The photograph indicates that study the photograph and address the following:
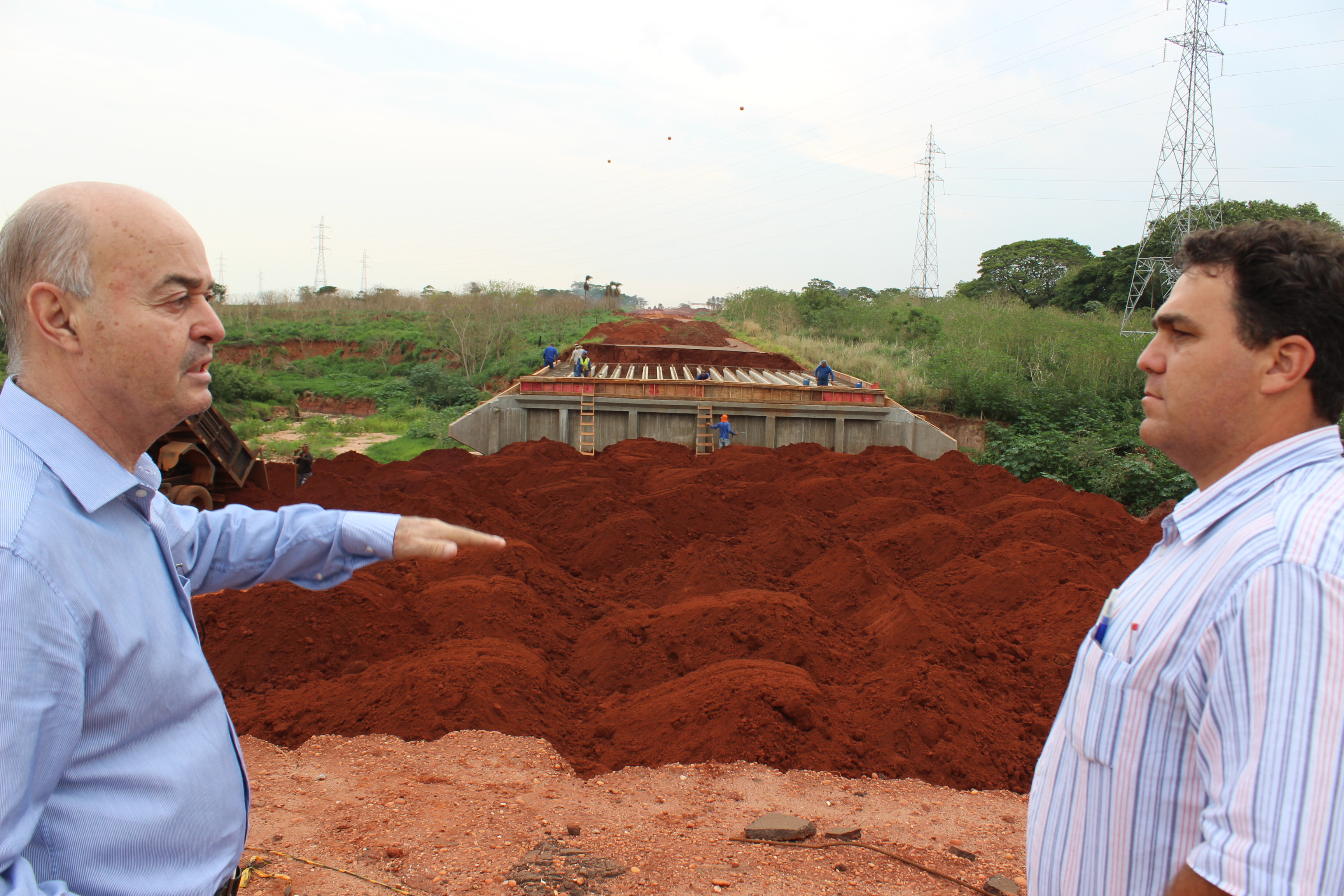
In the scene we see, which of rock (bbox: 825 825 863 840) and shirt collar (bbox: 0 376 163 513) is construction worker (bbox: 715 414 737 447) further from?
shirt collar (bbox: 0 376 163 513)

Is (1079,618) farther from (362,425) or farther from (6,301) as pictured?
(362,425)

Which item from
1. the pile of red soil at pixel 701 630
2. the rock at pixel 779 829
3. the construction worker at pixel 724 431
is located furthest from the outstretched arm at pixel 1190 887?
the construction worker at pixel 724 431

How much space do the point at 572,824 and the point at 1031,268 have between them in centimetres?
5856

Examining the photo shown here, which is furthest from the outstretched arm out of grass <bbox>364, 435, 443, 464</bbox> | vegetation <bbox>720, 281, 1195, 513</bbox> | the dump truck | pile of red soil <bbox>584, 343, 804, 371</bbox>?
pile of red soil <bbox>584, 343, 804, 371</bbox>

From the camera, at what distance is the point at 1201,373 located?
162cm

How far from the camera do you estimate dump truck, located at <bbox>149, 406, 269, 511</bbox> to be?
9750mm

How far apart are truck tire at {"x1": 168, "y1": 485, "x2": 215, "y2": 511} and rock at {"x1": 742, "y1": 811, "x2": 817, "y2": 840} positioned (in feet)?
25.1

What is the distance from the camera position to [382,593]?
7766 mm

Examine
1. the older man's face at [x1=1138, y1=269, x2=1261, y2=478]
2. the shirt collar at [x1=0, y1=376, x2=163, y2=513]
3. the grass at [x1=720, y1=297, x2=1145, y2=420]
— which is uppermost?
the grass at [x1=720, y1=297, x2=1145, y2=420]

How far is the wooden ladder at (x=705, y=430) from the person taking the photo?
17500mm

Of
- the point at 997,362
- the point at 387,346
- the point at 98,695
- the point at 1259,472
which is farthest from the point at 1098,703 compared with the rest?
the point at 387,346

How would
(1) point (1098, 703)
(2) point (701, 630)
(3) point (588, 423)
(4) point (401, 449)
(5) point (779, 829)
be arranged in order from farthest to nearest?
(4) point (401, 449) < (3) point (588, 423) < (2) point (701, 630) < (5) point (779, 829) < (1) point (1098, 703)

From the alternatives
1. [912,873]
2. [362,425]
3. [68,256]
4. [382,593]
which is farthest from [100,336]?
[362,425]

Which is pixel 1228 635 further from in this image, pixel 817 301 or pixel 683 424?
pixel 817 301
